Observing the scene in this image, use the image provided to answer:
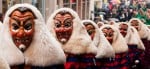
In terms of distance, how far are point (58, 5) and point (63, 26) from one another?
31.8ft

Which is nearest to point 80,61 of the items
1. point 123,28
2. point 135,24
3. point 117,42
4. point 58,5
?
point 117,42

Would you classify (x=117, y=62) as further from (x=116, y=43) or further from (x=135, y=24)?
(x=135, y=24)

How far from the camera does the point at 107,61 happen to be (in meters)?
6.65

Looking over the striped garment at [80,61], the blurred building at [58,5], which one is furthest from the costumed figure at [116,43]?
the blurred building at [58,5]

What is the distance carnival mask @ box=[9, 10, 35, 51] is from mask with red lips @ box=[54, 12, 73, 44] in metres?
0.95

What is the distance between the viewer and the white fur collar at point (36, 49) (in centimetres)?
409

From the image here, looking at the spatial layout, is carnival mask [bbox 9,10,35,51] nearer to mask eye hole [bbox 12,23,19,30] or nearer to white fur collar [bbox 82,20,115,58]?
mask eye hole [bbox 12,23,19,30]

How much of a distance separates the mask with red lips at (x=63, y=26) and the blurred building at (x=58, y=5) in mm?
4770

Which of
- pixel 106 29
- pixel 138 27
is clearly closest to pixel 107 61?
pixel 106 29

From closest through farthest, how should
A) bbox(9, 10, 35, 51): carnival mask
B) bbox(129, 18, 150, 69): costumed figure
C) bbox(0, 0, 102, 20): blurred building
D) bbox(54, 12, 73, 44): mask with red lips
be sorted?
bbox(9, 10, 35, 51): carnival mask < bbox(54, 12, 73, 44): mask with red lips < bbox(129, 18, 150, 69): costumed figure < bbox(0, 0, 102, 20): blurred building

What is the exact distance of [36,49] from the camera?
419 centimetres

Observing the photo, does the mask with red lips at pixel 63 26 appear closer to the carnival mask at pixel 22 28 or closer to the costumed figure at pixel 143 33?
the carnival mask at pixel 22 28

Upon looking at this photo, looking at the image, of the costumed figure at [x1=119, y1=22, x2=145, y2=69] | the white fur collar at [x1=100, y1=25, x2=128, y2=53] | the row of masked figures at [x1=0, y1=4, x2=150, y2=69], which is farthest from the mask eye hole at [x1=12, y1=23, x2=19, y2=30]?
the costumed figure at [x1=119, y1=22, x2=145, y2=69]

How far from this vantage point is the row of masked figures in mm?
4184
